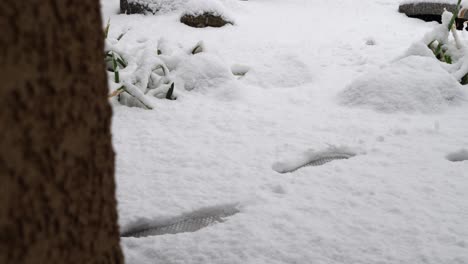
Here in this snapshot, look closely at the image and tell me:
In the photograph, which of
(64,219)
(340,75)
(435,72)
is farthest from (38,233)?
(340,75)

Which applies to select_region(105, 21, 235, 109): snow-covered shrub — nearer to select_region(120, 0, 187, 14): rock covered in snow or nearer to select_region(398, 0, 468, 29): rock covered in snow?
select_region(120, 0, 187, 14): rock covered in snow

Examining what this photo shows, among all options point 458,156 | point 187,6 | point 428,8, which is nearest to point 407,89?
point 458,156

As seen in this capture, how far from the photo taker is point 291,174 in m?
1.57

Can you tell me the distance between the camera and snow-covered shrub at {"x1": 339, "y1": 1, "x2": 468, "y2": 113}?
7.64 ft

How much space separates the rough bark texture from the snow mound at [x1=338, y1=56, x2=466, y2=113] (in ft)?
6.66

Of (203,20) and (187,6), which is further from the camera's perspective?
(187,6)

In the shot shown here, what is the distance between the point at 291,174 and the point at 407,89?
1127 millimetres

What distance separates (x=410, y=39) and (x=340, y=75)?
1465 millimetres

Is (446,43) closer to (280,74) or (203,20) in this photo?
(280,74)

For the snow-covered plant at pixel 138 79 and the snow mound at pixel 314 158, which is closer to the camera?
the snow mound at pixel 314 158

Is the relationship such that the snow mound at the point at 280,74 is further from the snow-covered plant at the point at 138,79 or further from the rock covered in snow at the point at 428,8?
the rock covered in snow at the point at 428,8

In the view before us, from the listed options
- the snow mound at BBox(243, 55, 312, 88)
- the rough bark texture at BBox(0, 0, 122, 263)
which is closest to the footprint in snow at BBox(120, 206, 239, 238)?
the rough bark texture at BBox(0, 0, 122, 263)

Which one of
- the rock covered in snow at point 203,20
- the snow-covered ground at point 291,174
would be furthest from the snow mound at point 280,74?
the rock covered in snow at point 203,20

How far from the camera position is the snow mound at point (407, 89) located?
2.32 metres
